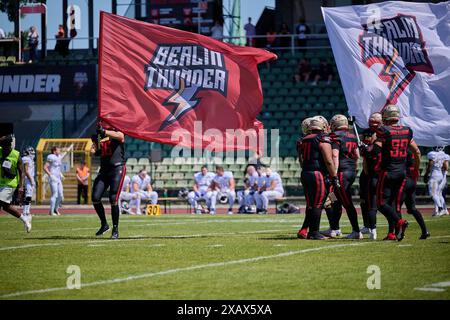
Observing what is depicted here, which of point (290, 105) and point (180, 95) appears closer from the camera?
point (180, 95)

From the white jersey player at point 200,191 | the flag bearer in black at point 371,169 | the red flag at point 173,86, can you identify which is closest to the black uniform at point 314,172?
the flag bearer in black at point 371,169

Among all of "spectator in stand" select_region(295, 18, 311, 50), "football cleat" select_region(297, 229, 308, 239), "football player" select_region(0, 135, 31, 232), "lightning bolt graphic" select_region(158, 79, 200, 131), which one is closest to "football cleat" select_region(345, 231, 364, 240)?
"football cleat" select_region(297, 229, 308, 239)

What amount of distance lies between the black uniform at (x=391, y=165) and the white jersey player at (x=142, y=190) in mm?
13524

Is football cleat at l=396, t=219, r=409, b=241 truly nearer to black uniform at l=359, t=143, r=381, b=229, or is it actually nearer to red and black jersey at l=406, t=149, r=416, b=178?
black uniform at l=359, t=143, r=381, b=229

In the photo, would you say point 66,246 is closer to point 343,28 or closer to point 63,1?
point 343,28

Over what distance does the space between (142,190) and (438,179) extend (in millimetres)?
8086

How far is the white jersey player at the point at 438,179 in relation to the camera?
21.0 metres

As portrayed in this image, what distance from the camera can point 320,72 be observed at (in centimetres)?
3161

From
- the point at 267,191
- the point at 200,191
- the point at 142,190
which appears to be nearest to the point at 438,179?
the point at 267,191

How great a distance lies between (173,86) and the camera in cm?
1402

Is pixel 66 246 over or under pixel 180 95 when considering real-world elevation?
under

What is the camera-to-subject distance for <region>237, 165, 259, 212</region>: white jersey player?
79.5ft

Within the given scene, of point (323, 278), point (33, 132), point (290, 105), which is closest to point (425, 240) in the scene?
point (323, 278)
